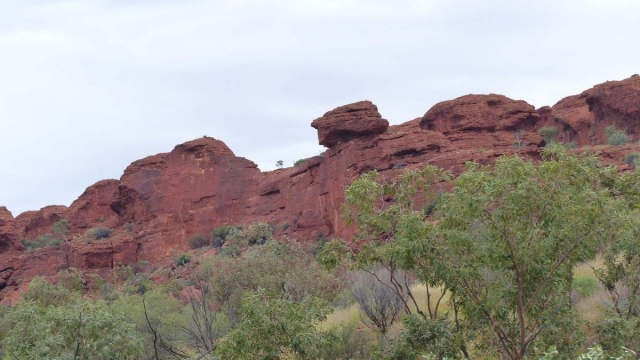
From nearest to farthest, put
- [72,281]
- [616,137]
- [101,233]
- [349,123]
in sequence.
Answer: [72,281] → [349,123] → [616,137] → [101,233]

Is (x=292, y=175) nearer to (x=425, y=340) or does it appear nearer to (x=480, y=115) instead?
(x=480, y=115)

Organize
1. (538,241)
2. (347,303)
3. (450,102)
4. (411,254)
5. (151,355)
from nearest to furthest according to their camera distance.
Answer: (538,241) < (411,254) < (151,355) < (347,303) < (450,102)

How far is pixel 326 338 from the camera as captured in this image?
10836 mm

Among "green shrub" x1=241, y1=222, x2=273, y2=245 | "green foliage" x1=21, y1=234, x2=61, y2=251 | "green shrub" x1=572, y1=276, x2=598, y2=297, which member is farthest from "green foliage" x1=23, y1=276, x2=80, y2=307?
"green foliage" x1=21, y1=234, x2=61, y2=251

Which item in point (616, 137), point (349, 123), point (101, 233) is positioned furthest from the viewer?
point (101, 233)

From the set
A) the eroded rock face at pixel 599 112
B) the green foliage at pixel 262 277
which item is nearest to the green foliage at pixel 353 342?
the green foliage at pixel 262 277

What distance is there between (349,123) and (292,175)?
876cm

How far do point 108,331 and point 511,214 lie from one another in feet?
22.7

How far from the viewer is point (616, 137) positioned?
41.9 m

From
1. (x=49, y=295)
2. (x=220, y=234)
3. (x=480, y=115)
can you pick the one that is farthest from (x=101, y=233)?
(x=49, y=295)

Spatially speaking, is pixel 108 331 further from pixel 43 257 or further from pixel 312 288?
pixel 43 257

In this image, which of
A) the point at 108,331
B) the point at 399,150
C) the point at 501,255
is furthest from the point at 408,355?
the point at 399,150

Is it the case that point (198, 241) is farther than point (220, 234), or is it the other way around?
point (198, 241)

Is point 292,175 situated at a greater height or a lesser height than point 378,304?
greater
